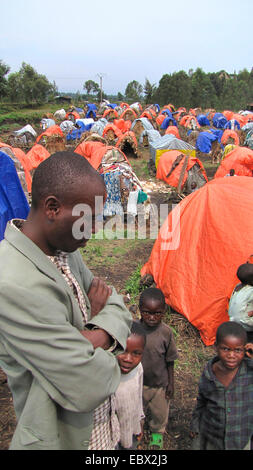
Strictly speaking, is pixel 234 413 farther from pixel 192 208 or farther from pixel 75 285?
pixel 192 208

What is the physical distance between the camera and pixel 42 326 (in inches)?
33.1

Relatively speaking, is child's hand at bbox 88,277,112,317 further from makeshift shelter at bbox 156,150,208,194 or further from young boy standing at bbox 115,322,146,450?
makeshift shelter at bbox 156,150,208,194

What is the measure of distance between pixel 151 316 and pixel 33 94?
42.2 metres

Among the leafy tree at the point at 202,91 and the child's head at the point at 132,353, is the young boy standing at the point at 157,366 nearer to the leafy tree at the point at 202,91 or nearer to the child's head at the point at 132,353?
the child's head at the point at 132,353

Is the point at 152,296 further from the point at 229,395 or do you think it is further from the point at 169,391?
the point at 229,395

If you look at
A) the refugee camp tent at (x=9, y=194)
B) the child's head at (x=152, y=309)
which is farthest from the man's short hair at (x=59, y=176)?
the refugee camp tent at (x=9, y=194)

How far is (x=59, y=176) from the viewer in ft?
3.20

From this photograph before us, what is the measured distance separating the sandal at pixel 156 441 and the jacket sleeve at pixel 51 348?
6.12ft

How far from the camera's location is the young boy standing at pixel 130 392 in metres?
1.88

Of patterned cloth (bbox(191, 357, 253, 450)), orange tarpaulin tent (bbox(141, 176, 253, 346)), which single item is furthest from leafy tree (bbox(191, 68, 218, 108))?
patterned cloth (bbox(191, 357, 253, 450))

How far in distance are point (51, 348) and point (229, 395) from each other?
4.84 feet

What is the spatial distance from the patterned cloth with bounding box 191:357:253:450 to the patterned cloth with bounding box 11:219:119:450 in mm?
731

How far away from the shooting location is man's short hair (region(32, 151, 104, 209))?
973 mm

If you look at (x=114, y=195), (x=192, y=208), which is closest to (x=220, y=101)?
(x=114, y=195)
